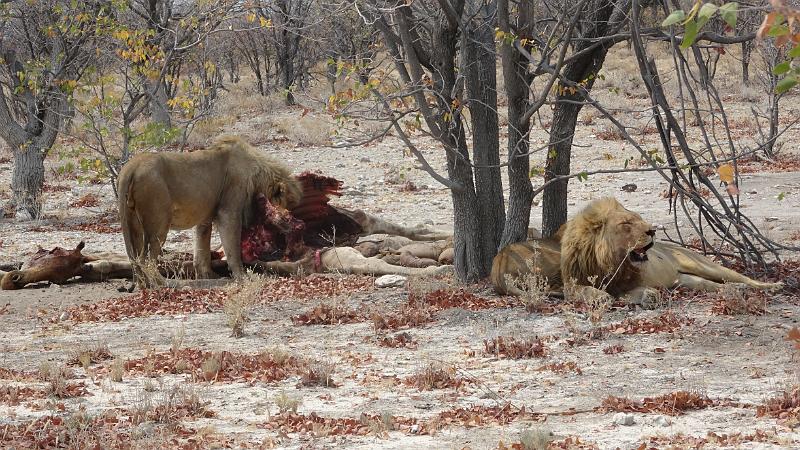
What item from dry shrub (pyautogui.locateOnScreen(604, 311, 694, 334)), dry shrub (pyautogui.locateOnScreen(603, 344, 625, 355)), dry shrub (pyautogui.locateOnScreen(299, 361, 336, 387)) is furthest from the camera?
dry shrub (pyautogui.locateOnScreen(604, 311, 694, 334))

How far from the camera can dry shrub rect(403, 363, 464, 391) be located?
247 inches

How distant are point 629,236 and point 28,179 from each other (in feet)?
35.5

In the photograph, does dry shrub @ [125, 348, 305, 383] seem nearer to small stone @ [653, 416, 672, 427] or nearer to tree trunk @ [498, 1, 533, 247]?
small stone @ [653, 416, 672, 427]

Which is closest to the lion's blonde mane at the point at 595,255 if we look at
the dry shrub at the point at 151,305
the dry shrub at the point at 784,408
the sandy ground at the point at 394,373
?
the sandy ground at the point at 394,373

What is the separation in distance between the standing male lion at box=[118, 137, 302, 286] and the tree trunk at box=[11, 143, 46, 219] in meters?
6.14

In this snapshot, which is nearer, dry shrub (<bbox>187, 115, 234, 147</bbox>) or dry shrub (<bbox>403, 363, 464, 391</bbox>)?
dry shrub (<bbox>403, 363, 464, 391</bbox>)

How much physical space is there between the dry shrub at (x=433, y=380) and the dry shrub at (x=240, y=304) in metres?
2.09

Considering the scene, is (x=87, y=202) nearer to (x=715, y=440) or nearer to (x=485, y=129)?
(x=485, y=129)

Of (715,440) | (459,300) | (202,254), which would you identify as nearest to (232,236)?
(202,254)

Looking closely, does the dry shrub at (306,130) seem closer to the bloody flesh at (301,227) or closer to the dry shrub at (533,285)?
the bloody flesh at (301,227)

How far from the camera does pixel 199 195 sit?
10.4 metres

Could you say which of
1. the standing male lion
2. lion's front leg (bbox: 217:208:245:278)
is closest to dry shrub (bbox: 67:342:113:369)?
the standing male lion

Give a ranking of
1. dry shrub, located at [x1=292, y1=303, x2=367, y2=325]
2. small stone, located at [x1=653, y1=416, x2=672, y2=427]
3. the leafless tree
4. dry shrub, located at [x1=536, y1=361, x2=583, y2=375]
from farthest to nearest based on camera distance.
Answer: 1. the leafless tree
2. dry shrub, located at [x1=292, y1=303, x2=367, y2=325]
3. dry shrub, located at [x1=536, y1=361, x2=583, y2=375]
4. small stone, located at [x1=653, y1=416, x2=672, y2=427]

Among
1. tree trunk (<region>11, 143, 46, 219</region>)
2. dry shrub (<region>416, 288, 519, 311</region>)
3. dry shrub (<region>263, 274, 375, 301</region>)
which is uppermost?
tree trunk (<region>11, 143, 46, 219</region>)
